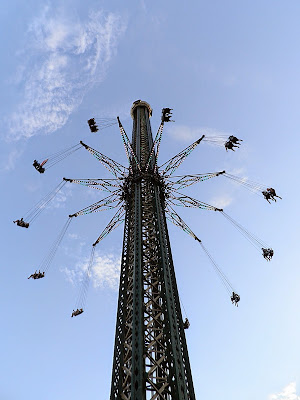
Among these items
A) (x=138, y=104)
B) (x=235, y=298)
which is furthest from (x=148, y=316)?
(x=138, y=104)

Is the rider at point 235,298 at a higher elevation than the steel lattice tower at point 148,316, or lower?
higher

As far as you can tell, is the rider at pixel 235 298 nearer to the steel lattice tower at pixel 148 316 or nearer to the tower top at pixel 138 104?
the steel lattice tower at pixel 148 316

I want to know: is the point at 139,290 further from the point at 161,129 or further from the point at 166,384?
the point at 161,129

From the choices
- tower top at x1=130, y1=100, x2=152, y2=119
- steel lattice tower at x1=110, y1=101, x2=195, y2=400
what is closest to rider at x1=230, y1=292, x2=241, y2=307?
steel lattice tower at x1=110, y1=101, x2=195, y2=400

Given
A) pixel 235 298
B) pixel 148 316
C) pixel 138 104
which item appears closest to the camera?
pixel 148 316

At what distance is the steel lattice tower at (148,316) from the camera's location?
9969 millimetres

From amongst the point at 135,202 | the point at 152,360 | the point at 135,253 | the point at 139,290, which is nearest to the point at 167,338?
the point at 152,360

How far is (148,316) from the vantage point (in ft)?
41.0

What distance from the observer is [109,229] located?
76.4ft

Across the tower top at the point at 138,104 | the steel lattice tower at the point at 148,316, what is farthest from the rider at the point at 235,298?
the tower top at the point at 138,104

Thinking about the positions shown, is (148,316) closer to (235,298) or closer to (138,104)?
(235,298)

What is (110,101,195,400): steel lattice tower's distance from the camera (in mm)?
9969

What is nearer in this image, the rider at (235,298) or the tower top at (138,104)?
the rider at (235,298)

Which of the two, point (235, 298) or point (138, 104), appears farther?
point (138, 104)
